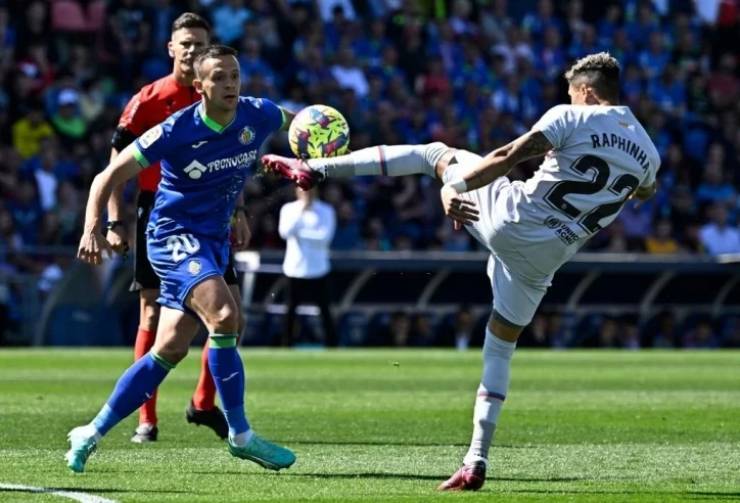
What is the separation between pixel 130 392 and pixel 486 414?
1.84m

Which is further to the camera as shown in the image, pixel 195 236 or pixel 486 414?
pixel 195 236

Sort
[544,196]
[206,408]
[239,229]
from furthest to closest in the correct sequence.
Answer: [206,408], [239,229], [544,196]

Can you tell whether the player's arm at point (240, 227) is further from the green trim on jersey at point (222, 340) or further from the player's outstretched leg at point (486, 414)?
the player's outstretched leg at point (486, 414)

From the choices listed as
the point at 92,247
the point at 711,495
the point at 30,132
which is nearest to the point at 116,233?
the point at 92,247

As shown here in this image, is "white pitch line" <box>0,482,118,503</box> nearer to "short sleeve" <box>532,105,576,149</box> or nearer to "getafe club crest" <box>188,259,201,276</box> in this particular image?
"getafe club crest" <box>188,259,201,276</box>

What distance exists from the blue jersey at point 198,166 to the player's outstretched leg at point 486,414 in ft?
5.26

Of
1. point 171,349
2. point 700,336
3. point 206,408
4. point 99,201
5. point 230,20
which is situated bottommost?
point 700,336

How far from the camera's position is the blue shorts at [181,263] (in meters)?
8.69

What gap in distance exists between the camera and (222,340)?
28.5ft

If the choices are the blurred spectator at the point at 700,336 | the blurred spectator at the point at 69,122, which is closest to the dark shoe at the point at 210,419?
the blurred spectator at the point at 69,122

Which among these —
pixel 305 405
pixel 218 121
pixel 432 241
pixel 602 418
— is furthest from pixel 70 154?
pixel 218 121

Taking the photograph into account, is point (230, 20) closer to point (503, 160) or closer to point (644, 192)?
point (644, 192)

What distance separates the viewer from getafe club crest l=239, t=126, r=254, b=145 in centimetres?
899

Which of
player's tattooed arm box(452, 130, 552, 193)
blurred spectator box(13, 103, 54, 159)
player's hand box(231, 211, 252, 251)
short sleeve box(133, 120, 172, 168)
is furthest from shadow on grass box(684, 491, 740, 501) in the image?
blurred spectator box(13, 103, 54, 159)
